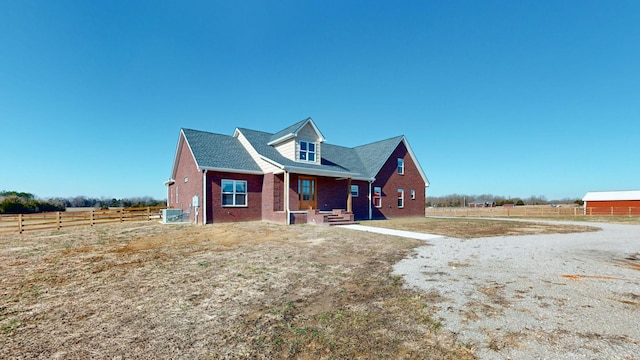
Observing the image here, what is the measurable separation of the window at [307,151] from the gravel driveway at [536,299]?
1270cm

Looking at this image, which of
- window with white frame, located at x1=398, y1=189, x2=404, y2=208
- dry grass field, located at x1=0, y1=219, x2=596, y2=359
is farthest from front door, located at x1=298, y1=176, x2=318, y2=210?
dry grass field, located at x1=0, y1=219, x2=596, y2=359

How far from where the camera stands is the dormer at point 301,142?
1958cm

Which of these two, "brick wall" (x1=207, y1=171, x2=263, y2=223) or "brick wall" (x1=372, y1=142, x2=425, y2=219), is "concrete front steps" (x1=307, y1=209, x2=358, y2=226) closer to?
"brick wall" (x1=207, y1=171, x2=263, y2=223)

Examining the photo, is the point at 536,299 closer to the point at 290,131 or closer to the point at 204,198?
the point at 204,198

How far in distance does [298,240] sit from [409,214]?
17.3 meters

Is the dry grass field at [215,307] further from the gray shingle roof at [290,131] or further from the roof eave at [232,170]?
the gray shingle roof at [290,131]

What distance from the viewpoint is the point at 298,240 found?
35.9 feet

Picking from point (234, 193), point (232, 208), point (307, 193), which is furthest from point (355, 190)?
point (232, 208)

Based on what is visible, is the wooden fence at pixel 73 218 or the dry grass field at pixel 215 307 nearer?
the dry grass field at pixel 215 307

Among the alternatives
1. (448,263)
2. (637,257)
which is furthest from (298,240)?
(637,257)

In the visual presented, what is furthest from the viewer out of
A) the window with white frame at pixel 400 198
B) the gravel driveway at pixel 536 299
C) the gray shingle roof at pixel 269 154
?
the window with white frame at pixel 400 198

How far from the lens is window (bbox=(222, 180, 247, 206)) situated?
17.8 meters

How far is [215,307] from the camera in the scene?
446cm

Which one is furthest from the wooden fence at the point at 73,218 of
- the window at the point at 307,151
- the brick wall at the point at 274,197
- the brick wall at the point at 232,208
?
the window at the point at 307,151
